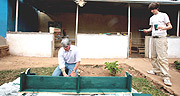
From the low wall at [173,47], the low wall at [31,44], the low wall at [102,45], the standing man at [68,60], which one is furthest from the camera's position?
the low wall at [173,47]

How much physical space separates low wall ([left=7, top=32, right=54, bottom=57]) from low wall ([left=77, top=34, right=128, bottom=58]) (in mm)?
1801

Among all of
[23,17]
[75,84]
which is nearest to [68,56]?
[75,84]

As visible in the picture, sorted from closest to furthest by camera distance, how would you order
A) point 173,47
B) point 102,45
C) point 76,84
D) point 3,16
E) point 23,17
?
1. point 76,84
2. point 3,16
3. point 102,45
4. point 173,47
5. point 23,17

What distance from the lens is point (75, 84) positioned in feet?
5.37

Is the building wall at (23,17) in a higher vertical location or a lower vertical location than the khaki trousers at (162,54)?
higher

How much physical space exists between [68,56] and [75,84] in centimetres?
124

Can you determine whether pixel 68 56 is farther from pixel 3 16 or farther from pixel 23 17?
pixel 23 17

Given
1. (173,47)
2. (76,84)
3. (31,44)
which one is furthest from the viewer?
(173,47)

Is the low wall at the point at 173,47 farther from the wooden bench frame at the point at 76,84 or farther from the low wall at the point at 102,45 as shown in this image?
the wooden bench frame at the point at 76,84

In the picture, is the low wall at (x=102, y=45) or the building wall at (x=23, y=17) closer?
the building wall at (x=23, y=17)

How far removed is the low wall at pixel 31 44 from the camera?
6.23 m

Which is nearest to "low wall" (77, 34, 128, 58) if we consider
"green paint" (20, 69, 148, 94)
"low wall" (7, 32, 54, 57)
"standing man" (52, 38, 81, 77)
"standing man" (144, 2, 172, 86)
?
"low wall" (7, 32, 54, 57)

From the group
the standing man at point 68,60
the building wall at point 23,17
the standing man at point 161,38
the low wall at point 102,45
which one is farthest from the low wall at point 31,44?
the standing man at point 161,38

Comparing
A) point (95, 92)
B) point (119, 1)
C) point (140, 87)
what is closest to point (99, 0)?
point (119, 1)
